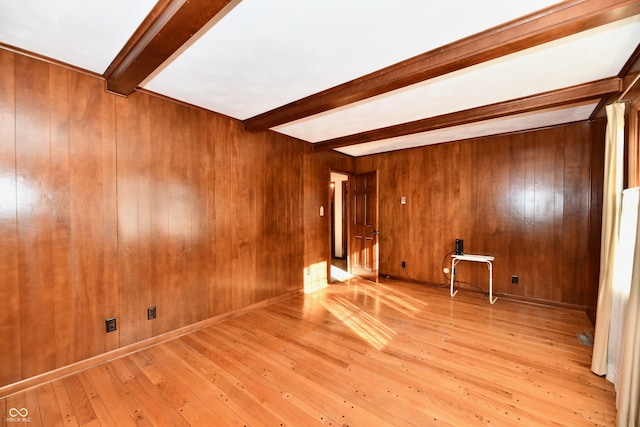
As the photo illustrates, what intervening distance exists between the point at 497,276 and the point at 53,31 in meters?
5.96

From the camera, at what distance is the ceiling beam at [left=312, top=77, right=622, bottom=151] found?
2.54 m

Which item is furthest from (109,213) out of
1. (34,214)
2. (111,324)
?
(111,324)

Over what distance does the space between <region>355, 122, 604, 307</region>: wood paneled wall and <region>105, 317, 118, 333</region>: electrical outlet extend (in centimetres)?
465

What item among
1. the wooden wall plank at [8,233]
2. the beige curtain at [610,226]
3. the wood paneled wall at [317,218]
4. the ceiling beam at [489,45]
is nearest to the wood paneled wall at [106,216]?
the wooden wall plank at [8,233]

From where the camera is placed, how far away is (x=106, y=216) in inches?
99.0

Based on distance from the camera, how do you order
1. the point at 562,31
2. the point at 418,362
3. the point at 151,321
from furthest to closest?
the point at 151,321 < the point at 418,362 < the point at 562,31

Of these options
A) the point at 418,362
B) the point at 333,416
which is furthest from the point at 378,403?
the point at 418,362

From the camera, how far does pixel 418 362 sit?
2480 millimetres

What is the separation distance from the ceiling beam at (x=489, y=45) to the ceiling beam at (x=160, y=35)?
1377mm

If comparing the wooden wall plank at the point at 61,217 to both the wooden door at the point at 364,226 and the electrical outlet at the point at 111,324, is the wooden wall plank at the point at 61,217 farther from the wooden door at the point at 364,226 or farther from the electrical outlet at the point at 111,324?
the wooden door at the point at 364,226

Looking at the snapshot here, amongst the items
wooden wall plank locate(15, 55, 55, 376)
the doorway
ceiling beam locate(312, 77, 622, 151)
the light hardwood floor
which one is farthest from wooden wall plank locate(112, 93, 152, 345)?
the doorway

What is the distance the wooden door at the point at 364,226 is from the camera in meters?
5.22

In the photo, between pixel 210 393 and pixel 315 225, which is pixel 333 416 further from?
pixel 315 225

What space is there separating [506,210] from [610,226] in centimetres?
213
